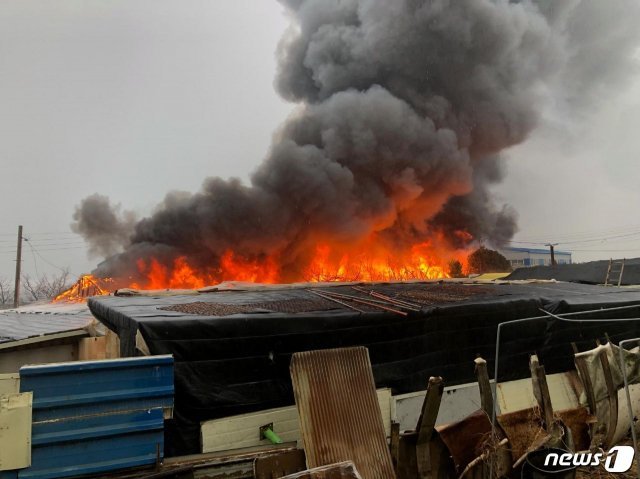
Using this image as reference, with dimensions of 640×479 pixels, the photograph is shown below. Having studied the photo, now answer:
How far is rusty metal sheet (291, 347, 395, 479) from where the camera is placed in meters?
4.07

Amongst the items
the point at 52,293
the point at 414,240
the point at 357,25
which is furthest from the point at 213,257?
the point at 52,293

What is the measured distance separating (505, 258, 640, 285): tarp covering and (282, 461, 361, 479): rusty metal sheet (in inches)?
553

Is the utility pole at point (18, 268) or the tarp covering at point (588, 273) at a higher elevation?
the utility pole at point (18, 268)

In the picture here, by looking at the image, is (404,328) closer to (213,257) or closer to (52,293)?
(213,257)

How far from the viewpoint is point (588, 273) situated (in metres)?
15.1

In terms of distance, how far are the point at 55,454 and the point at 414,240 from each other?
899 inches

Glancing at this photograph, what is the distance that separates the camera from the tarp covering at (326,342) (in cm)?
427

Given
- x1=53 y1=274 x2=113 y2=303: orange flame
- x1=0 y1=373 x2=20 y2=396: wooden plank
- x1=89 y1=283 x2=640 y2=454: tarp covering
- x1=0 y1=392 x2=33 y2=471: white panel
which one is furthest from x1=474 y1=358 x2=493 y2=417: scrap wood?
x1=53 y1=274 x2=113 y2=303: orange flame

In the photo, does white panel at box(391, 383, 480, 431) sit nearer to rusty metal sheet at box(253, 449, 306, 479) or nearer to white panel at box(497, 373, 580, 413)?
white panel at box(497, 373, 580, 413)

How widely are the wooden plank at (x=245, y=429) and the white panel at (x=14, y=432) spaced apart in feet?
4.88

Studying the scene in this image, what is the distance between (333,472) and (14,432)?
262 centimetres

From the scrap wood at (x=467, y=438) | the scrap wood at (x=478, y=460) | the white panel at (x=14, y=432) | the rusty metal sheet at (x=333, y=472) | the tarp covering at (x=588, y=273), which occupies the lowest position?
the scrap wood at (x=478, y=460)

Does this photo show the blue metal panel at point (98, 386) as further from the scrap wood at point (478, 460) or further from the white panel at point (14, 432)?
the scrap wood at point (478, 460)

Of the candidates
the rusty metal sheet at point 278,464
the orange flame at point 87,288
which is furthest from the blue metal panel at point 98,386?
the orange flame at point 87,288
